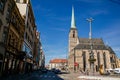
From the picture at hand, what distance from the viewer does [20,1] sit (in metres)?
36.8

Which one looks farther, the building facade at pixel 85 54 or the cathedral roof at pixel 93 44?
the cathedral roof at pixel 93 44

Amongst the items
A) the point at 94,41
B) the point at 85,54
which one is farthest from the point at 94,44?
the point at 85,54

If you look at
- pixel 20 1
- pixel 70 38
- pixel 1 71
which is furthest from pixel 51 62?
pixel 1 71

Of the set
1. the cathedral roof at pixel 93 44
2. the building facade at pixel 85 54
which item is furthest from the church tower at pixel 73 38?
the cathedral roof at pixel 93 44

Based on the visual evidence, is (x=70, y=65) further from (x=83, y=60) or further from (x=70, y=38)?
(x=70, y=38)

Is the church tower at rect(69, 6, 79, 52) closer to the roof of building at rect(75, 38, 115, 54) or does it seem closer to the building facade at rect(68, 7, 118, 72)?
the building facade at rect(68, 7, 118, 72)

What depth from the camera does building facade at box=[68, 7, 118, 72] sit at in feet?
315

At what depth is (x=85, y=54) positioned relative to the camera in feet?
328

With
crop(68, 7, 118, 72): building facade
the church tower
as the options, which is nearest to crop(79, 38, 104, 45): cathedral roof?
crop(68, 7, 118, 72): building facade

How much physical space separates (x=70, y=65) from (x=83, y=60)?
8697mm

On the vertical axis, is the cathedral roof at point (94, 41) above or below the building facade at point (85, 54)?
above

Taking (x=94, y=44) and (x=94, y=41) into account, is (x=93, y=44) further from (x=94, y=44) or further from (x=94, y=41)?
(x=94, y=41)

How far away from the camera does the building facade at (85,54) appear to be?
95.9 metres

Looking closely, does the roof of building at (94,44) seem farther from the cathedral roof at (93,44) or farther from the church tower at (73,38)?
the church tower at (73,38)
